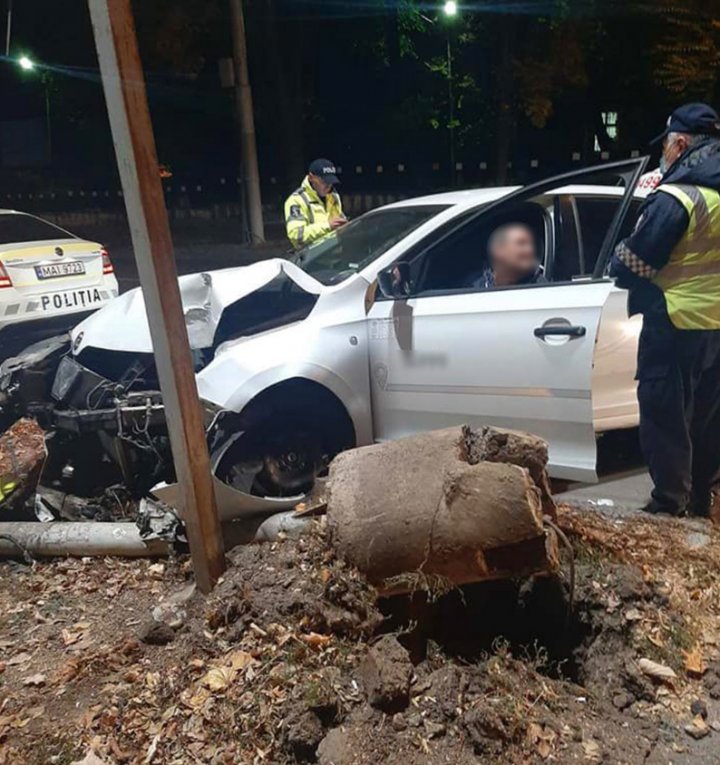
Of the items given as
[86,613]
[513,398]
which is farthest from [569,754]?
[86,613]

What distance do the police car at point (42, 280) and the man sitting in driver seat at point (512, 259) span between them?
474 centimetres

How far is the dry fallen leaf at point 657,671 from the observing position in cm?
266

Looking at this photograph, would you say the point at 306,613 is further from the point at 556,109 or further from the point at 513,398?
the point at 556,109

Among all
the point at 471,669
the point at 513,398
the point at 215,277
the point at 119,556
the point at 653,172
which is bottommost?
the point at 119,556

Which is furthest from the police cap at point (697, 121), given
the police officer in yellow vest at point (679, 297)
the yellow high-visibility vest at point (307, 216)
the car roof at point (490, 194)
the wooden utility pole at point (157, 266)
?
the yellow high-visibility vest at point (307, 216)

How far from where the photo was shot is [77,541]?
391cm

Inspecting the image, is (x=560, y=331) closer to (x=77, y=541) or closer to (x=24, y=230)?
(x=77, y=541)

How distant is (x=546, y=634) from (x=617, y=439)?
1828 mm

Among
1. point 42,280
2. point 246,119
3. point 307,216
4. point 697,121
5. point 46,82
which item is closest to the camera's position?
point 697,121

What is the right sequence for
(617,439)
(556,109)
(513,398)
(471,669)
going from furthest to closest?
(556,109)
(617,439)
(513,398)
(471,669)

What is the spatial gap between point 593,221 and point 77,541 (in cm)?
A: 316

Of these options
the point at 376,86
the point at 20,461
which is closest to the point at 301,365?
the point at 20,461

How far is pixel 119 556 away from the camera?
389 centimetres

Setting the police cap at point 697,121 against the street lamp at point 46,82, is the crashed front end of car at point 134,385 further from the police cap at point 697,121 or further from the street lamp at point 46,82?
the street lamp at point 46,82
